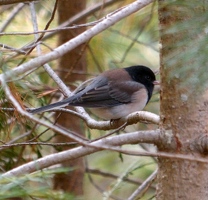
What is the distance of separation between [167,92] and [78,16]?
3.99ft

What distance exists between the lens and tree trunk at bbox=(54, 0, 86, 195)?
2590mm

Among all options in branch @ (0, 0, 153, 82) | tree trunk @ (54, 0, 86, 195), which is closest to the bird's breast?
tree trunk @ (54, 0, 86, 195)

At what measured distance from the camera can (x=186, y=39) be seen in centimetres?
91

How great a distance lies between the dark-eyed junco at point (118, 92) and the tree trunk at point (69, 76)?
0.17 metres

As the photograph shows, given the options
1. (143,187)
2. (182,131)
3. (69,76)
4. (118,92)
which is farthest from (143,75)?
(182,131)

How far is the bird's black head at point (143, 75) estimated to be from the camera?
8.36 feet

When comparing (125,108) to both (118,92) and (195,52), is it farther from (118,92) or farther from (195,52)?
(195,52)

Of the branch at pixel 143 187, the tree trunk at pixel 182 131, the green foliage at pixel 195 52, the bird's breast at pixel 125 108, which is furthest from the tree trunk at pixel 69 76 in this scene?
the green foliage at pixel 195 52

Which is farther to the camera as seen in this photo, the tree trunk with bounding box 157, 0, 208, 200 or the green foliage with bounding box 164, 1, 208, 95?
the tree trunk with bounding box 157, 0, 208, 200

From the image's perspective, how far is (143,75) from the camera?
2.57 metres

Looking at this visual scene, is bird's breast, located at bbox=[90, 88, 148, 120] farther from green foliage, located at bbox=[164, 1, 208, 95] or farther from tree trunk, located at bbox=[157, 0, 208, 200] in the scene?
green foliage, located at bbox=[164, 1, 208, 95]

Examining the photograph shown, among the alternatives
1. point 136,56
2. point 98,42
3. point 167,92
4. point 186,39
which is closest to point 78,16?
point 98,42

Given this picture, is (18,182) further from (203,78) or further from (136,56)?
(136,56)

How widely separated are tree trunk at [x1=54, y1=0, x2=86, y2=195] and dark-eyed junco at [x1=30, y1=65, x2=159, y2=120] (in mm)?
174
